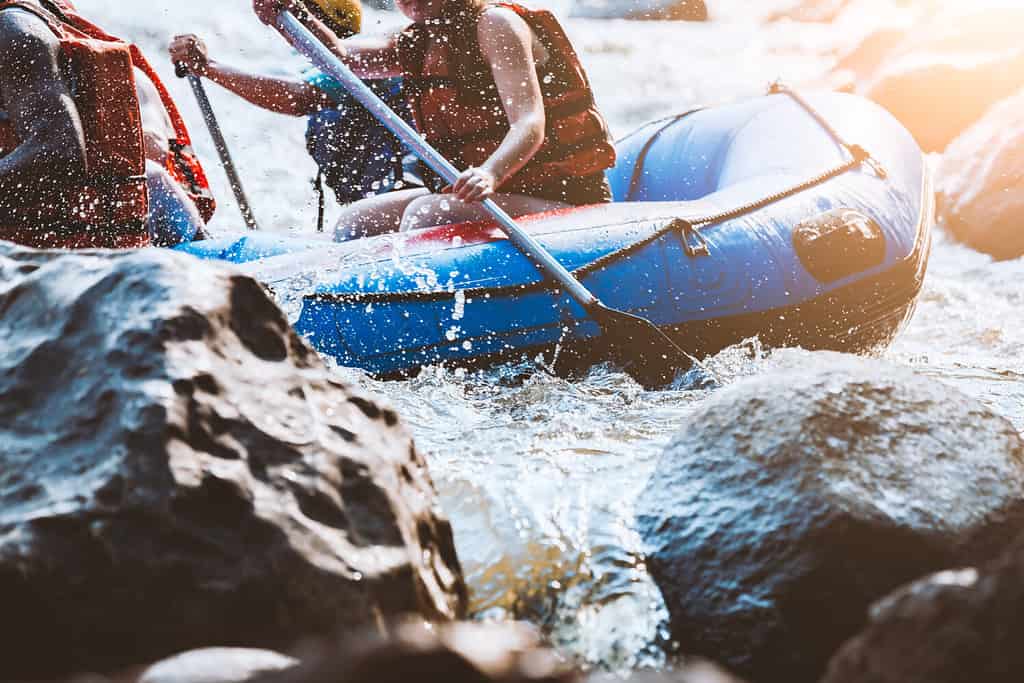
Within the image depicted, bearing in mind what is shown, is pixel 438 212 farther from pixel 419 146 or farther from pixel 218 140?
pixel 218 140

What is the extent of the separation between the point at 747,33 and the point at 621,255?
15080 millimetres

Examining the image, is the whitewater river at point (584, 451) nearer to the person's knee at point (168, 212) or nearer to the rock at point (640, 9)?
the person's knee at point (168, 212)

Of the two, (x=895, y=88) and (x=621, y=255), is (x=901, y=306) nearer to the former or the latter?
(x=621, y=255)

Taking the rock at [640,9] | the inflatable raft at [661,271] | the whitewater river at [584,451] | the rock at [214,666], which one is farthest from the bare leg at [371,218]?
the rock at [640,9]

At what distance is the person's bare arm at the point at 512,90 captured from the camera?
3361 millimetres

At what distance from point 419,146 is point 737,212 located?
1286 millimetres

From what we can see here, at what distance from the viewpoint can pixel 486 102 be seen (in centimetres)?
367

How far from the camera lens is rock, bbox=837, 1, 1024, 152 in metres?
9.15

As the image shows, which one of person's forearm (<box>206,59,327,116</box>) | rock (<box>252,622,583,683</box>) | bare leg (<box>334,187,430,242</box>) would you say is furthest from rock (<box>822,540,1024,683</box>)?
person's forearm (<box>206,59,327,116</box>)

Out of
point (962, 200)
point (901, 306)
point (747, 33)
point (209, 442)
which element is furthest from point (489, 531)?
point (747, 33)

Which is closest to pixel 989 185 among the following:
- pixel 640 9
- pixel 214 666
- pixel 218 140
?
pixel 218 140

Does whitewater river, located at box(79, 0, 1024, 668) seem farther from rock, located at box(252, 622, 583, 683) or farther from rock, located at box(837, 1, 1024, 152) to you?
rock, located at box(837, 1, 1024, 152)

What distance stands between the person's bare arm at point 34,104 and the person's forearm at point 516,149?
63.4 inches

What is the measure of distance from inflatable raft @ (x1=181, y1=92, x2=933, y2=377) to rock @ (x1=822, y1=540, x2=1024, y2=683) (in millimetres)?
2121
